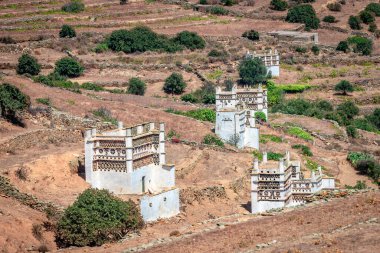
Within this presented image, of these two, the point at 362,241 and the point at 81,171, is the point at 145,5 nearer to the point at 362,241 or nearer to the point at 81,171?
the point at 81,171

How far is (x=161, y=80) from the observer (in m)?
82.6

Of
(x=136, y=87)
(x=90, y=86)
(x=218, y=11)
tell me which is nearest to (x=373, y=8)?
(x=218, y=11)

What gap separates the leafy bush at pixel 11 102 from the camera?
5577cm

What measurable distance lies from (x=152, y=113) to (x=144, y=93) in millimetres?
14191

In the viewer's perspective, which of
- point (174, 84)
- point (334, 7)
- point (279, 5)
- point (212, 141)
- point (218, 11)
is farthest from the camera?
point (334, 7)

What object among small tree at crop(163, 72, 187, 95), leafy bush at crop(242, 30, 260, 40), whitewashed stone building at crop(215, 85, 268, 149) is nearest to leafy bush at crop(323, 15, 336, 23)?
leafy bush at crop(242, 30, 260, 40)

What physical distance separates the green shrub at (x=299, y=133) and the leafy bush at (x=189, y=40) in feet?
82.6

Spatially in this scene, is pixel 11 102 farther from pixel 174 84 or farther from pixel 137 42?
pixel 137 42

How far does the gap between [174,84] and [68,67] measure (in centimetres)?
675

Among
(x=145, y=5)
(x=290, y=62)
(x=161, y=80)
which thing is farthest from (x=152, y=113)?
(x=145, y=5)

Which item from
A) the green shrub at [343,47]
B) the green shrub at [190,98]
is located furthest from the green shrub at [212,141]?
the green shrub at [343,47]

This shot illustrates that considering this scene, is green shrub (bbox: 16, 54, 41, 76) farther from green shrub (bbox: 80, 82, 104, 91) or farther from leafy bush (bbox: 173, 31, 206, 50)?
leafy bush (bbox: 173, 31, 206, 50)

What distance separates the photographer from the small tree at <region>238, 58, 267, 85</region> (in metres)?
81.4

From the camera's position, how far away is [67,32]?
91812mm
